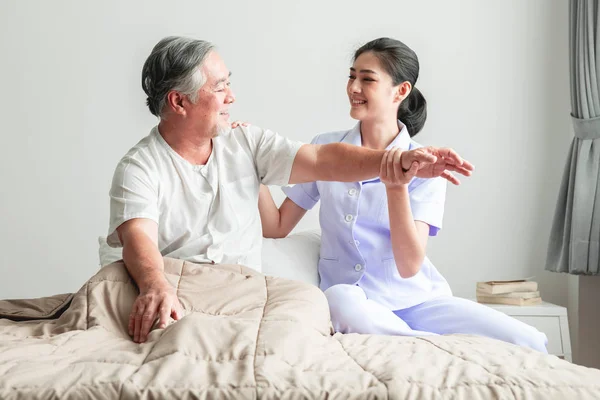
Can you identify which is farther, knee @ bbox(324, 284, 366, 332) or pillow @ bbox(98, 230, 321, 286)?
pillow @ bbox(98, 230, 321, 286)

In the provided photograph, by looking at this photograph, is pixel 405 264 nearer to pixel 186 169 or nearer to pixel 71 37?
pixel 186 169

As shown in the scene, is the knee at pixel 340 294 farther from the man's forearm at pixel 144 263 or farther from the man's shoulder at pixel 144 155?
the man's shoulder at pixel 144 155

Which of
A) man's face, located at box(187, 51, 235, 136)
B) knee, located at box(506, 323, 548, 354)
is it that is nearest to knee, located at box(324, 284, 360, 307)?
knee, located at box(506, 323, 548, 354)

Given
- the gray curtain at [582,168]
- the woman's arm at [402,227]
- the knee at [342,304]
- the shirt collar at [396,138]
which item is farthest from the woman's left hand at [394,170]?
the gray curtain at [582,168]

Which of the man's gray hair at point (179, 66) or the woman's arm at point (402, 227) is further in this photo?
the man's gray hair at point (179, 66)

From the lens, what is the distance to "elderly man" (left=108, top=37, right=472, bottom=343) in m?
2.22

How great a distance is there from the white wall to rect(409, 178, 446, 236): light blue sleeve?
116cm

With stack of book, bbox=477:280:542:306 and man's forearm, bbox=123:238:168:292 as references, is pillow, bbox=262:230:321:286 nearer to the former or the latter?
man's forearm, bbox=123:238:168:292

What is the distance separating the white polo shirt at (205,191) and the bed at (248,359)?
1.15 ft

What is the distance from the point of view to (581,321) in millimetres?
3596

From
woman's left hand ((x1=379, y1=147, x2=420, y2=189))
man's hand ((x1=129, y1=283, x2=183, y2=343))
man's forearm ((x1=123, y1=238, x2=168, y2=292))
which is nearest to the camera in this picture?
man's hand ((x1=129, y1=283, x2=183, y2=343))

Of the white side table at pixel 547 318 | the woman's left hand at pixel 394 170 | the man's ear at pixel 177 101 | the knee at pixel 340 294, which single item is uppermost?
the man's ear at pixel 177 101

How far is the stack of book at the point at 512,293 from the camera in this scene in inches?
126

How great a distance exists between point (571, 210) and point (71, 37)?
7.49 ft
